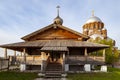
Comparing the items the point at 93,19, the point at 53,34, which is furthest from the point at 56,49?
the point at 93,19

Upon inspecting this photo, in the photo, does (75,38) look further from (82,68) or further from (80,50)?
(82,68)

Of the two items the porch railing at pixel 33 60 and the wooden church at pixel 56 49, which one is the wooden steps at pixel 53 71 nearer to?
the wooden church at pixel 56 49

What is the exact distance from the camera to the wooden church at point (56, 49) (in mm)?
22184

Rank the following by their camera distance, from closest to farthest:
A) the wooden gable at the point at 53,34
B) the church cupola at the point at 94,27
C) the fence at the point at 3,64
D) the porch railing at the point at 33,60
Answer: the fence at the point at 3,64 < the porch railing at the point at 33,60 < the wooden gable at the point at 53,34 < the church cupola at the point at 94,27

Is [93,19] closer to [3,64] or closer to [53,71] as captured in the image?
[3,64]

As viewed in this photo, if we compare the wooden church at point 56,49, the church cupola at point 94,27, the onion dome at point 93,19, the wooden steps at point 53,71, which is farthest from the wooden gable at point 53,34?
the onion dome at point 93,19

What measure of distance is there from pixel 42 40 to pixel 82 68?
23.0 ft

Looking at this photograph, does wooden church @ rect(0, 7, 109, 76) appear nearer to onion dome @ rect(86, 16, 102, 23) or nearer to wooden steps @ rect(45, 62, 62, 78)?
wooden steps @ rect(45, 62, 62, 78)

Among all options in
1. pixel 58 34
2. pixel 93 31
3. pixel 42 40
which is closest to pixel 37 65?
pixel 42 40

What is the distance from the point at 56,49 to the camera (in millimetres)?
20953

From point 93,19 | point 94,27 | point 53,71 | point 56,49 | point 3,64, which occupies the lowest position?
point 53,71

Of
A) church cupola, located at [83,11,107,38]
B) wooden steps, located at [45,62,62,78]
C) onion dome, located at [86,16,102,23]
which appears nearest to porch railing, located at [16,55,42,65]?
wooden steps, located at [45,62,62,78]

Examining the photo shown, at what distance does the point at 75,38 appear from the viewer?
1030 inches

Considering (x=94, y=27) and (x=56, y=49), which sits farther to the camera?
(x=94, y=27)
